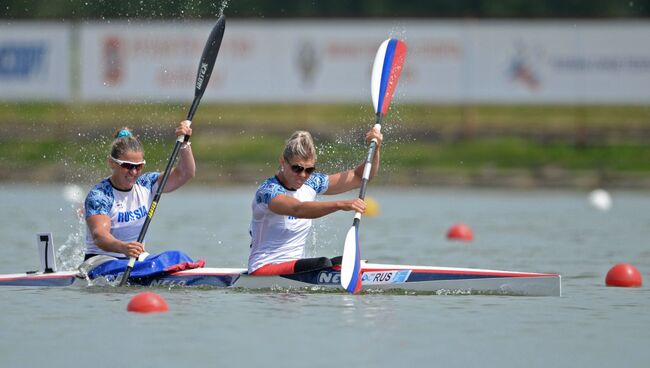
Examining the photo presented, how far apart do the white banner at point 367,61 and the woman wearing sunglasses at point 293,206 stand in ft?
51.8

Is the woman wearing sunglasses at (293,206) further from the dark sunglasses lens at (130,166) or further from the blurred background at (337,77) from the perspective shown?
the blurred background at (337,77)

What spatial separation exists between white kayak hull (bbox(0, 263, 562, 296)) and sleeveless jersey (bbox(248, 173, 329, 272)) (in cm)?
20

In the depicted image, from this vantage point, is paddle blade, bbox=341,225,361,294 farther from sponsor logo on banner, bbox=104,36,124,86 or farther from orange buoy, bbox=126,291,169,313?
sponsor logo on banner, bbox=104,36,124,86

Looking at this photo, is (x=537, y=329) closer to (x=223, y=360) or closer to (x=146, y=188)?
(x=223, y=360)

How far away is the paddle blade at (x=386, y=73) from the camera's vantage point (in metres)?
11.3

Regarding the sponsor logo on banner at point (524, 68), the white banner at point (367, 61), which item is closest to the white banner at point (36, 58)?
the white banner at point (367, 61)

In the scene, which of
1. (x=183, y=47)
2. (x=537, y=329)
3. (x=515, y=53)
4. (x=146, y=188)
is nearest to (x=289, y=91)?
(x=183, y=47)

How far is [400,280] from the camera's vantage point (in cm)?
1020

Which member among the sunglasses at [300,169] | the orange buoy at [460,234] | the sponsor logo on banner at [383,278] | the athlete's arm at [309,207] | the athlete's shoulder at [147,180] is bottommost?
the sponsor logo on banner at [383,278]

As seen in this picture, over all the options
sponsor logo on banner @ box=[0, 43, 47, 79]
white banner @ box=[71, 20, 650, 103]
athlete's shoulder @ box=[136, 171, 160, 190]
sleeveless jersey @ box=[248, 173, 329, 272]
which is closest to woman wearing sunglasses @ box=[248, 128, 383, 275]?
sleeveless jersey @ box=[248, 173, 329, 272]

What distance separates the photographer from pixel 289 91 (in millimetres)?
26844

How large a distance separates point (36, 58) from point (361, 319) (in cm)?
1943

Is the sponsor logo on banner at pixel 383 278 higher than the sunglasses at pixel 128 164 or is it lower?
lower

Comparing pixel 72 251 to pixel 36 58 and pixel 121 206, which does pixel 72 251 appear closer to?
pixel 121 206
